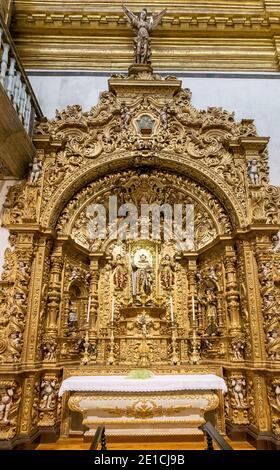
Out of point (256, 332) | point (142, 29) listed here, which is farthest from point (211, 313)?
point (142, 29)

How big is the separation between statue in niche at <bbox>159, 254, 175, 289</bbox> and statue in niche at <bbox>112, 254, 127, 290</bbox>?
0.81 meters

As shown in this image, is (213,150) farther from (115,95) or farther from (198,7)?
(198,7)

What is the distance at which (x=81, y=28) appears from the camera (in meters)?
7.93

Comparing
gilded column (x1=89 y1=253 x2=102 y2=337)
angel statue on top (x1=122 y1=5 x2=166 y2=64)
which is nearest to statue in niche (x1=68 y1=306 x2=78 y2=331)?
gilded column (x1=89 y1=253 x2=102 y2=337)

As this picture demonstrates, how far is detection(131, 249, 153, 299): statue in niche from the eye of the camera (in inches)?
281

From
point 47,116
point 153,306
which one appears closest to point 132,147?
point 47,116

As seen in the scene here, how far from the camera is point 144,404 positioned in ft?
17.4

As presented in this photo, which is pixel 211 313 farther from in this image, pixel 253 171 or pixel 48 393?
pixel 48 393

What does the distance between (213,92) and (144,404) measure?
651cm

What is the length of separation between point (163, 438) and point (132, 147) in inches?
210
